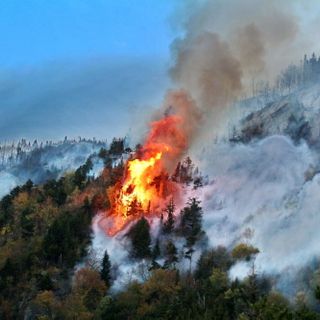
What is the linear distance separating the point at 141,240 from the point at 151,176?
24.6 meters

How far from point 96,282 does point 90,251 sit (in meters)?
15.1

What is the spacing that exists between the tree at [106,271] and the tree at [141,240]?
5968 millimetres

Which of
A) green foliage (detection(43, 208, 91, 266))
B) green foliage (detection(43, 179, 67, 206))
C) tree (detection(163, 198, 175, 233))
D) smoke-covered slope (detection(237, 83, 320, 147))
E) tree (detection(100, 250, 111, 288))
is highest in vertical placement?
smoke-covered slope (detection(237, 83, 320, 147))

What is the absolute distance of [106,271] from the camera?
336 ft

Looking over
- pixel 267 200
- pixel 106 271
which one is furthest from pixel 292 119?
pixel 106 271

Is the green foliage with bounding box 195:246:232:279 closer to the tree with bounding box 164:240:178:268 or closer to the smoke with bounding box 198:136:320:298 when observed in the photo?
the smoke with bounding box 198:136:320:298

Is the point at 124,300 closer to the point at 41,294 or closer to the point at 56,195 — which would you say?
the point at 41,294

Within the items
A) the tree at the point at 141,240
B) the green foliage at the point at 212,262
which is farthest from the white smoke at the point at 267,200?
the tree at the point at 141,240

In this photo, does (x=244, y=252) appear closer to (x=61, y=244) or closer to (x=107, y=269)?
(x=107, y=269)

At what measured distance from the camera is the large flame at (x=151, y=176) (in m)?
123

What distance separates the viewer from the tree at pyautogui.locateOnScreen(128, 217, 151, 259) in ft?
355

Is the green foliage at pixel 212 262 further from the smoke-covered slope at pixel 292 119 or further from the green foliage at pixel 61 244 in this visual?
the smoke-covered slope at pixel 292 119

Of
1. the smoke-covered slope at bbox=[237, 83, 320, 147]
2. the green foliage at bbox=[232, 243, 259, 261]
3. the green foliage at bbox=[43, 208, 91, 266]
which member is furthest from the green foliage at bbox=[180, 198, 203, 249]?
the smoke-covered slope at bbox=[237, 83, 320, 147]

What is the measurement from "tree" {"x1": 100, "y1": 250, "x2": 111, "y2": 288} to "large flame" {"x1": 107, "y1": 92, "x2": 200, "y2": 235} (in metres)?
13.8
